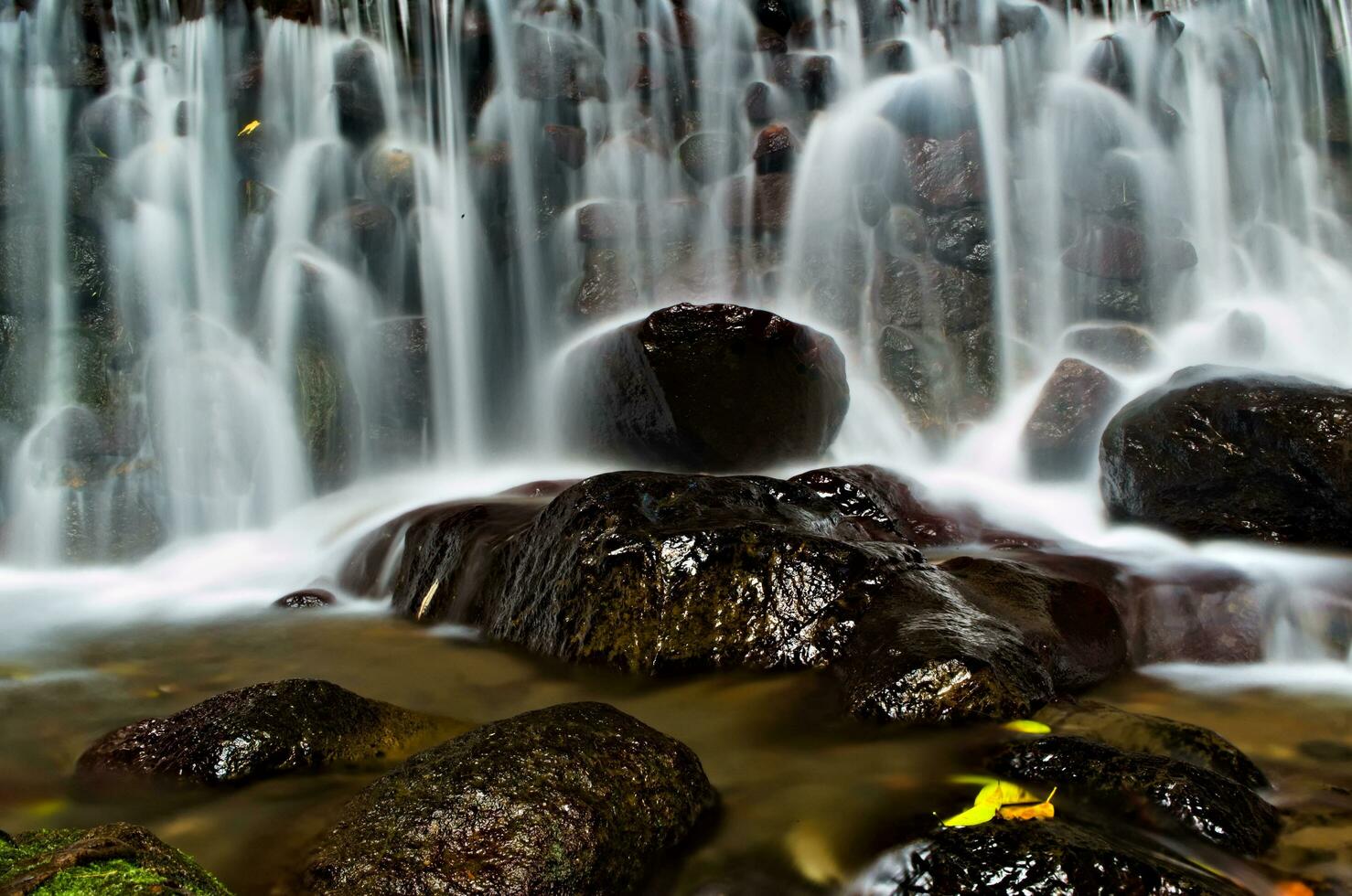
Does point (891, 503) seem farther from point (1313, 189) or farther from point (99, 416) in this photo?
point (1313, 189)

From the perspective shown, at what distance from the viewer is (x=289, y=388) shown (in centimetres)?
1129

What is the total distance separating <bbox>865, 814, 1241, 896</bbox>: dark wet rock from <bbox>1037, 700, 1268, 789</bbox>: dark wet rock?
74 centimetres

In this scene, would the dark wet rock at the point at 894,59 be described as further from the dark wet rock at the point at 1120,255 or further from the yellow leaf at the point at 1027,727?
the yellow leaf at the point at 1027,727

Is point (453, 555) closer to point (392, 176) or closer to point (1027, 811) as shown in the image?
point (1027, 811)

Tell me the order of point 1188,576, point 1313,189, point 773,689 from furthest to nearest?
point 1313,189
point 1188,576
point 773,689

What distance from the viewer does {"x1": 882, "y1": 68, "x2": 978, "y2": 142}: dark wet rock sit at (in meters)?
14.2

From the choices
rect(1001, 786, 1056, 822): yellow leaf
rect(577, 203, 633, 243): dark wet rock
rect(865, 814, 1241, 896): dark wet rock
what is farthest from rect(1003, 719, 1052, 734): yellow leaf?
rect(577, 203, 633, 243): dark wet rock

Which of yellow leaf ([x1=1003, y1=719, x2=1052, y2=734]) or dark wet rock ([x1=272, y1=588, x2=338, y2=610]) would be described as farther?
dark wet rock ([x1=272, y1=588, x2=338, y2=610])

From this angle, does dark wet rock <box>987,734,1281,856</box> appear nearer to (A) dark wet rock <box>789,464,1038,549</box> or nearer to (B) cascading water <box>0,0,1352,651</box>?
(A) dark wet rock <box>789,464,1038,549</box>

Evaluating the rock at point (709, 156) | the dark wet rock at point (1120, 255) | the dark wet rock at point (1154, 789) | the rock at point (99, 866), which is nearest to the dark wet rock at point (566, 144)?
the rock at point (709, 156)

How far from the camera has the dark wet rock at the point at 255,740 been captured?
3.12m

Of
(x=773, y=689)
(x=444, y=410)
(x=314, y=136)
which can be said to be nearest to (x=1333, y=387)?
(x=773, y=689)

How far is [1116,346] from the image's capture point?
522 inches

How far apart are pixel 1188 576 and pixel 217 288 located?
10941 mm
